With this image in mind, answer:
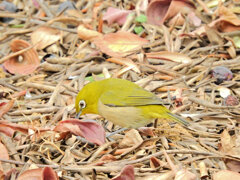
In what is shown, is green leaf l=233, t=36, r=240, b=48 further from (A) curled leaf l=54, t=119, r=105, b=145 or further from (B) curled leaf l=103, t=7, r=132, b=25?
(A) curled leaf l=54, t=119, r=105, b=145

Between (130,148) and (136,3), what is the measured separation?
312cm

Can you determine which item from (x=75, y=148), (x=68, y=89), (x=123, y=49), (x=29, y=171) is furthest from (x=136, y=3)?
(x=29, y=171)

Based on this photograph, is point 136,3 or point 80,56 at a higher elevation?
point 136,3

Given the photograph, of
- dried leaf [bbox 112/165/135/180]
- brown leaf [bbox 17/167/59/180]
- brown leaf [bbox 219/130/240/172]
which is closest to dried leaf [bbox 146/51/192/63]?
brown leaf [bbox 219/130/240/172]

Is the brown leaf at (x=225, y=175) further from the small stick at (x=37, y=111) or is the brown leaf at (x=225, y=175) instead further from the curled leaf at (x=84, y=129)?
the small stick at (x=37, y=111)

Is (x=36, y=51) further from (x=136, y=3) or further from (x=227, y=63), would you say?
(x=227, y=63)

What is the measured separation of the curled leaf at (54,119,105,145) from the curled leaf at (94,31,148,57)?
163 cm

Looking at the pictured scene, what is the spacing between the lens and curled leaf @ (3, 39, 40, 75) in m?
5.59

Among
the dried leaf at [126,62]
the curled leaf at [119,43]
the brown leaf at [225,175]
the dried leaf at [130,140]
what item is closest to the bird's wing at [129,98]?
the dried leaf at [130,140]

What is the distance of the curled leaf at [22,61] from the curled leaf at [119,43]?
2.57 ft

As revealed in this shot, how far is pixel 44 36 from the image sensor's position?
6.05 meters

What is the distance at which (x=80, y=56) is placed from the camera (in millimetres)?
5770

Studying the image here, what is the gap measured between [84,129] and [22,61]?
1987mm

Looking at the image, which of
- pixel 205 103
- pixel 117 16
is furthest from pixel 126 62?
pixel 205 103
